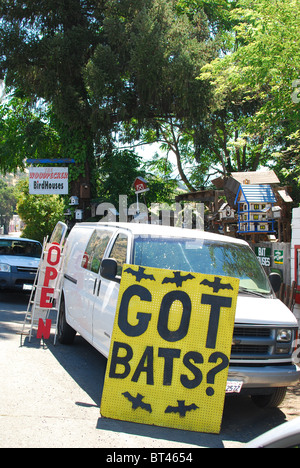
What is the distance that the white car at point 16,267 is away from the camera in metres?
12.6

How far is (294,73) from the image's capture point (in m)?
7.92

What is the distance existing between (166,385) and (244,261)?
224 centimetres

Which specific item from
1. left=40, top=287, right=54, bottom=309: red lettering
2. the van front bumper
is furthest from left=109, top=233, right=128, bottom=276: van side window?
left=40, top=287, right=54, bottom=309: red lettering

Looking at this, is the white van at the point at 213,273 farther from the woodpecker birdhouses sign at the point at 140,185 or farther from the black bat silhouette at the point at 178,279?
the woodpecker birdhouses sign at the point at 140,185

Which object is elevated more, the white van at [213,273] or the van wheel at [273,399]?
the white van at [213,273]

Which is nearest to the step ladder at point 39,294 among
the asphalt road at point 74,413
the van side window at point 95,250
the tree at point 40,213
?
the asphalt road at point 74,413

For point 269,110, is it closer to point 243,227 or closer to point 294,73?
point 294,73

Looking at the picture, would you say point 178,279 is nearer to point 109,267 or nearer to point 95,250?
point 109,267

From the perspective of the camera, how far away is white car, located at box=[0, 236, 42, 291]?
41.3 feet

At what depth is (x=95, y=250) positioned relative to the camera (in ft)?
24.1

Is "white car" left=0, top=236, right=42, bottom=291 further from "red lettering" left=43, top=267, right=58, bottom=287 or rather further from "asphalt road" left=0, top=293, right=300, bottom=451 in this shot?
"asphalt road" left=0, top=293, right=300, bottom=451

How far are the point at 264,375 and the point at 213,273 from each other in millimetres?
1321

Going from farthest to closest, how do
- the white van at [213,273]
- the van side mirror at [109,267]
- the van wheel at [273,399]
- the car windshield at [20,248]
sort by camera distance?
the car windshield at [20,248] < the van side mirror at [109,267] < the van wheel at [273,399] < the white van at [213,273]
